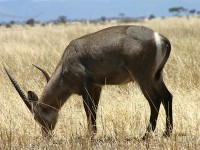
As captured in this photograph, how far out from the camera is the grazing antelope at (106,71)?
23.2ft

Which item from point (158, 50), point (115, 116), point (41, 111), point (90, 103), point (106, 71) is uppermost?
point (158, 50)

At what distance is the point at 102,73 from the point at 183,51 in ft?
18.0

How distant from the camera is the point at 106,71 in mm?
7398

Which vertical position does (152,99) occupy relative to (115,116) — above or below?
above

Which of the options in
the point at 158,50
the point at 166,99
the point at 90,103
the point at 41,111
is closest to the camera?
the point at 158,50

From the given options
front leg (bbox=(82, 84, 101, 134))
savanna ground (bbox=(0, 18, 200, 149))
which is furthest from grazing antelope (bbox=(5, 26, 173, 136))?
savanna ground (bbox=(0, 18, 200, 149))

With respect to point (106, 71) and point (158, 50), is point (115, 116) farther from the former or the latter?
point (158, 50)

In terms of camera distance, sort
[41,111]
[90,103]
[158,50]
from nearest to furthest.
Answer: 1. [158,50]
2. [90,103]
3. [41,111]

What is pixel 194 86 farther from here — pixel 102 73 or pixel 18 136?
pixel 18 136

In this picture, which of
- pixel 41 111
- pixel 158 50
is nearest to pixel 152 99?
pixel 158 50

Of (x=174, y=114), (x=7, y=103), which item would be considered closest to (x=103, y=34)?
(x=174, y=114)

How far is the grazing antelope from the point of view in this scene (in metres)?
7.07

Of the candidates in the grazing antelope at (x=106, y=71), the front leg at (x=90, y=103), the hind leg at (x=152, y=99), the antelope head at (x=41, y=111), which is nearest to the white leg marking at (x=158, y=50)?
the grazing antelope at (x=106, y=71)

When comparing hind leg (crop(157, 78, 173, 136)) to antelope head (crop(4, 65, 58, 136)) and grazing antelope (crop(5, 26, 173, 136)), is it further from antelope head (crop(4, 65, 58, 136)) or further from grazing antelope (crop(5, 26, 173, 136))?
antelope head (crop(4, 65, 58, 136))
